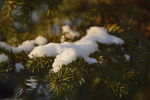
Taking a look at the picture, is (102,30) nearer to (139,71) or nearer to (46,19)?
(139,71)

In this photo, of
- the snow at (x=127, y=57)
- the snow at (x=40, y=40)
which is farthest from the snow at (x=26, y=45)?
the snow at (x=127, y=57)

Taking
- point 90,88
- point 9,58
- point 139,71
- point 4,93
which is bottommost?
point 4,93

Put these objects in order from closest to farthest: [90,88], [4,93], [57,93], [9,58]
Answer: [57,93] → [9,58] → [90,88] → [4,93]

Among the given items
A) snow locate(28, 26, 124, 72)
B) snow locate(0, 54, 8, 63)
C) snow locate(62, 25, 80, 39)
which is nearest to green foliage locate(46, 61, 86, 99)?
snow locate(28, 26, 124, 72)

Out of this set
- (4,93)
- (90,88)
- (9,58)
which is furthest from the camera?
(4,93)

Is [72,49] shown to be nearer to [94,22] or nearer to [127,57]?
[127,57]

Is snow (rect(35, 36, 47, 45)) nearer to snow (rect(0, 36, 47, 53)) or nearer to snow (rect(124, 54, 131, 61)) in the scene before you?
snow (rect(0, 36, 47, 53))

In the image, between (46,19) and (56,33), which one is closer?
(56,33)

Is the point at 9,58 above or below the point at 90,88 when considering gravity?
above

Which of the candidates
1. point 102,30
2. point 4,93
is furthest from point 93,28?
point 4,93
